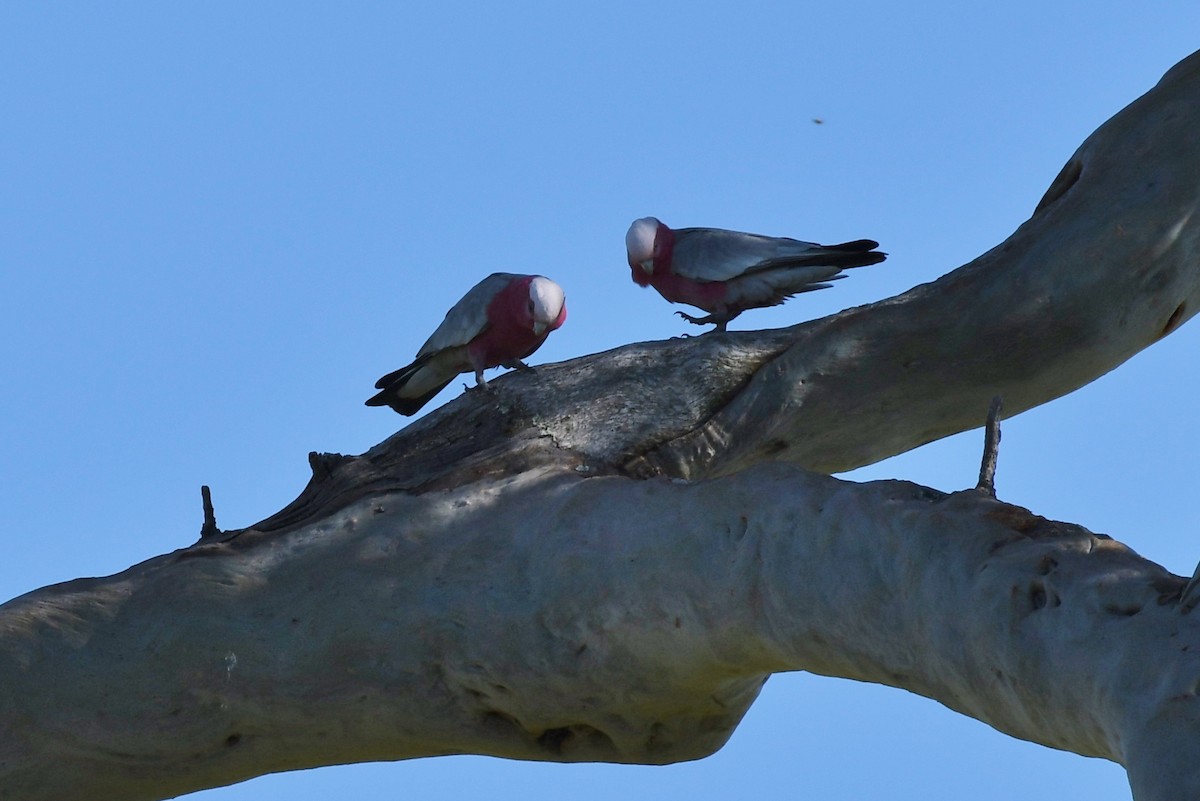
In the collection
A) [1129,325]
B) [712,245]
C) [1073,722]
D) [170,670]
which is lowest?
[1073,722]

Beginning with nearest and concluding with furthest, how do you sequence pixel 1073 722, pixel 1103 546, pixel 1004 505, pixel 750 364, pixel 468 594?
pixel 1073 722 → pixel 1103 546 → pixel 1004 505 → pixel 468 594 → pixel 750 364

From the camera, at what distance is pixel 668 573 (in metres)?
3.92

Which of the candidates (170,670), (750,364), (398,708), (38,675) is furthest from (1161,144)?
(38,675)

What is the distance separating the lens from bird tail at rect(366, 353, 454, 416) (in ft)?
18.9

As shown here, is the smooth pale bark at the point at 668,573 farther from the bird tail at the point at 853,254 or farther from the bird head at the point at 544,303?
the bird head at the point at 544,303

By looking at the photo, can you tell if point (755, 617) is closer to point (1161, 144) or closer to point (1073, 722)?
point (1073, 722)

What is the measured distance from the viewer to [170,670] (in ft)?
13.9

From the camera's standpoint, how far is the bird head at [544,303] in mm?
5727

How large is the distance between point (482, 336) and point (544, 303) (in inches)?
12.2

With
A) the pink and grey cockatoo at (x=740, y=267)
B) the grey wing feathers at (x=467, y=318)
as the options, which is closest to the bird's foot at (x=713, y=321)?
the pink and grey cockatoo at (x=740, y=267)

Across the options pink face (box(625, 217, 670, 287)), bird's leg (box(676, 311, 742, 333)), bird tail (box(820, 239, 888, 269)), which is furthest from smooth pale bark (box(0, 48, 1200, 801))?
pink face (box(625, 217, 670, 287))

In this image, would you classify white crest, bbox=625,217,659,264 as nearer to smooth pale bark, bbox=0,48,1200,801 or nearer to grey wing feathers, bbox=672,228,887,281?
grey wing feathers, bbox=672,228,887,281

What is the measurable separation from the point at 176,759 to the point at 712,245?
2.63 meters

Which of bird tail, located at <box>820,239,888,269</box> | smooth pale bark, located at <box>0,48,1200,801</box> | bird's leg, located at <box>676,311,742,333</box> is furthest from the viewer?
bird's leg, located at <box>676,311,742,333</box>
